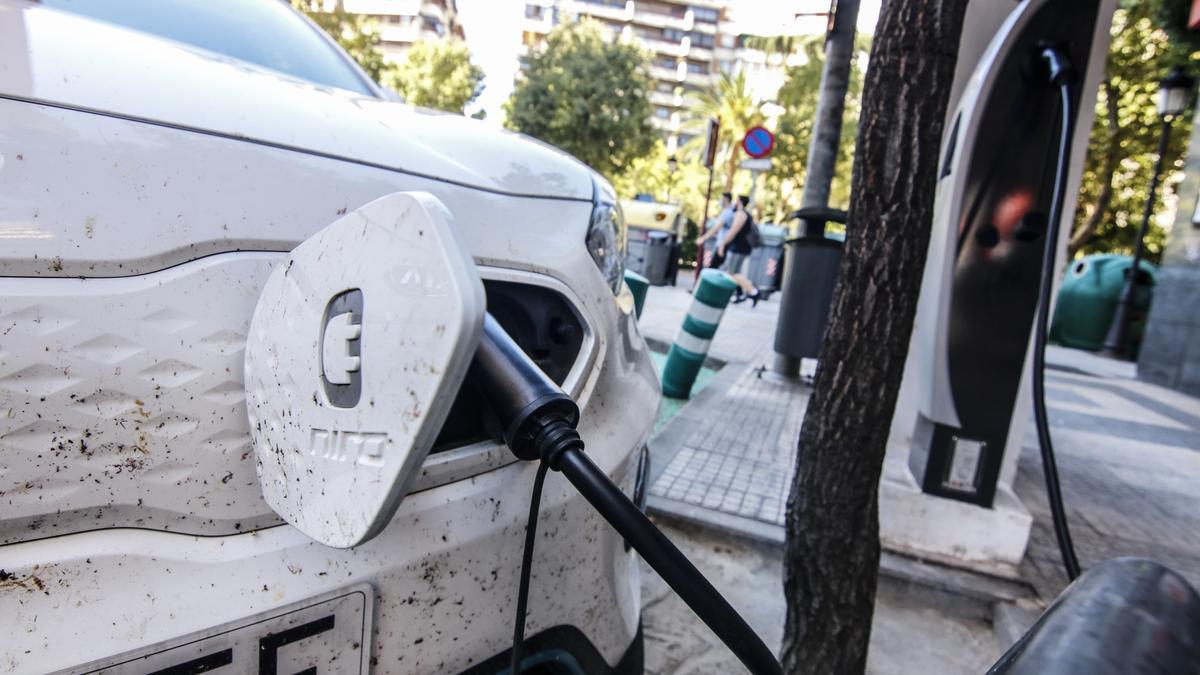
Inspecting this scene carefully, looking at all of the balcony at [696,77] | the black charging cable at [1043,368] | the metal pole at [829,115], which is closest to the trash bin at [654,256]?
the metal pole at [829,115]

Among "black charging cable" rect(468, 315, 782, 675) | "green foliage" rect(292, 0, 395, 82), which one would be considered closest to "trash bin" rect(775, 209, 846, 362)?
"black charging cable" rect(468, 315, 782, 675)

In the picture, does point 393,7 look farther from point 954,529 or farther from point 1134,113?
point 954,529

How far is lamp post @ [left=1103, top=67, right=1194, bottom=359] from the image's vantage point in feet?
32.8

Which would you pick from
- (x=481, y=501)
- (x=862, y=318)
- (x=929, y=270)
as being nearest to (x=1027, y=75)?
(x=929, y=270)

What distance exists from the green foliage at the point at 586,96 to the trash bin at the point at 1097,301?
1770cm

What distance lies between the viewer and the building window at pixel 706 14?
74875mm

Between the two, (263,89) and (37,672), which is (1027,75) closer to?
(263,89)

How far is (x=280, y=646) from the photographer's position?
0.85 metres

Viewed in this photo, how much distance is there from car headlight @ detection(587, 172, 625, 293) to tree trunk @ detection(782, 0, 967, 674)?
529 mm

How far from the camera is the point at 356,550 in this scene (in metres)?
0.91

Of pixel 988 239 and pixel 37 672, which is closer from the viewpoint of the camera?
pixel 37 672

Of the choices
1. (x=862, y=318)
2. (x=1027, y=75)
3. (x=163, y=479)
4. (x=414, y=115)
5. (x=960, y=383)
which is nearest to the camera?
(x=163, y=479)

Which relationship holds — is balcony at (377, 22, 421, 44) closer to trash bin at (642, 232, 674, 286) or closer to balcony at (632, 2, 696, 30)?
balcony at (632, 2, 696, 30)

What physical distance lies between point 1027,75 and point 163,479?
2661 mm
